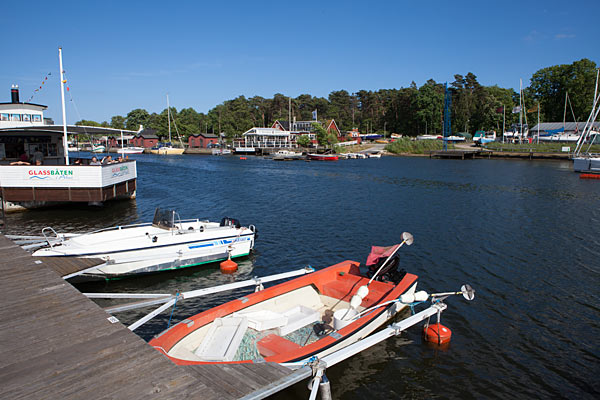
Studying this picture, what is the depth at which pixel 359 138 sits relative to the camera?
119m

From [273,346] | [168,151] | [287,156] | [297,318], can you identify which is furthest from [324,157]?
[273,346]

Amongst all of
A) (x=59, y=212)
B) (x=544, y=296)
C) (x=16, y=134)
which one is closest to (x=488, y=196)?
(x=544, y=296)

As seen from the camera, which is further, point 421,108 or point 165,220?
point 421,108

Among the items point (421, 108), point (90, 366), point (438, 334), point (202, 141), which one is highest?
point (421, 108)

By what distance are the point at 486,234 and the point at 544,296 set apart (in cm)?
852

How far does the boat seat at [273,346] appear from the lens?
8.22 m

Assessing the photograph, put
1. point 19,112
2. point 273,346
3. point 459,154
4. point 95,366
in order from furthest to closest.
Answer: point 459,154
point 19,112
point 273,346
point 95,366

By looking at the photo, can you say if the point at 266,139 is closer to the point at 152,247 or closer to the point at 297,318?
the point at 152,247

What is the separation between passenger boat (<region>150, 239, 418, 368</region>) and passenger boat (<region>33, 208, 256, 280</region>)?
552 centimetres

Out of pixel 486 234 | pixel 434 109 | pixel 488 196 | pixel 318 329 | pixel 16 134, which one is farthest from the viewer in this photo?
pixel 434 109

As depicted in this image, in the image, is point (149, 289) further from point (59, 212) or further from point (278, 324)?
point (59, 212)

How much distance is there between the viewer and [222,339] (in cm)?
843

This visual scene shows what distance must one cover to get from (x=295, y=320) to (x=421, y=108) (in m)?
120

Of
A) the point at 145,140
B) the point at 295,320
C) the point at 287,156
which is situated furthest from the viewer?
the point at 145,140
